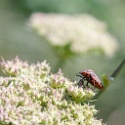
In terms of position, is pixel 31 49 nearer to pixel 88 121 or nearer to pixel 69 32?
pixel 69 32

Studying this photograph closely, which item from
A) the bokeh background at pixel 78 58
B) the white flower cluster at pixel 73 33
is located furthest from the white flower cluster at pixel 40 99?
the bokeh background at pixel 78 58

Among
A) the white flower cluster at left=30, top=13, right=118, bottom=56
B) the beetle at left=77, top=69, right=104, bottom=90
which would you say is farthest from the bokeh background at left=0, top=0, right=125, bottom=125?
the beetle at left=77, top=69, right=104, bottom=90

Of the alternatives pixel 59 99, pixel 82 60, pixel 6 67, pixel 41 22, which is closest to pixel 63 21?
pixel 41 22

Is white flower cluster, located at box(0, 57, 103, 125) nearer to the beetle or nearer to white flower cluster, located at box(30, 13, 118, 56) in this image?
the beetle

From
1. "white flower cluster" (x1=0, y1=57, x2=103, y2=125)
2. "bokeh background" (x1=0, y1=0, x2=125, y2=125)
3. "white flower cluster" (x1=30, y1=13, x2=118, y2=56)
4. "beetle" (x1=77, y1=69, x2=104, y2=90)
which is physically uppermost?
"bokeh background" (x1=0, y1=0, x2=125, y2=125)

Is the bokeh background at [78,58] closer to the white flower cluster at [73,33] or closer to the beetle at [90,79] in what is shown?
the white flower cluster at [73,33]

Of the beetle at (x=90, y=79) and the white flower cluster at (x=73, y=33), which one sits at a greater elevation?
the white flower cluster at (x=73, y=33)

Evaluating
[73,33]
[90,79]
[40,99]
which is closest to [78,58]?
[73,33]
